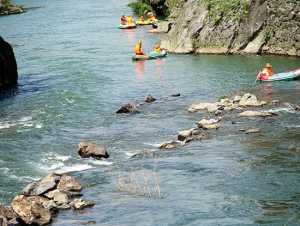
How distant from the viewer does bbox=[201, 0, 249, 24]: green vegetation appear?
119 ft

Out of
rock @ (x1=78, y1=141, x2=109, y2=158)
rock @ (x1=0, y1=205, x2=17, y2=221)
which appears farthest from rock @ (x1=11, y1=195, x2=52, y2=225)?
rock @ (x1=78, y1=141, x2=109, y2=158)

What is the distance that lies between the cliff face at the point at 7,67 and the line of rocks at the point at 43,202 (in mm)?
17472

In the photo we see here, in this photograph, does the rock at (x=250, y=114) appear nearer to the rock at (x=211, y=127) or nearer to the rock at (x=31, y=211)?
the rock at (x=211, y=127)

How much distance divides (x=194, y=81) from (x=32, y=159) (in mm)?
14537

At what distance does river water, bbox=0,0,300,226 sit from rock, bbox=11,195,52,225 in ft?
1.12

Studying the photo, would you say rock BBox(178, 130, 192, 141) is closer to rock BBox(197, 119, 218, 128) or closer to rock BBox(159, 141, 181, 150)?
rock BBox(159, 141, 181, 150)

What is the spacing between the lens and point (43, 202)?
1230 centimetres

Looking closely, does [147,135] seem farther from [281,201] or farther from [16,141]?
[281,201]

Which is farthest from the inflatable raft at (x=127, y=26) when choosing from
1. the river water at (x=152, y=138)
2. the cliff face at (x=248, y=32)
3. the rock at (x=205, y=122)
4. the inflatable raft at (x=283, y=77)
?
the rock at (x=205, y=122)

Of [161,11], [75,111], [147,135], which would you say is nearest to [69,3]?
[161,11]

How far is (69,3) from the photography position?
81.2 m

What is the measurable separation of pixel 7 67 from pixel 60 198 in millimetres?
19421

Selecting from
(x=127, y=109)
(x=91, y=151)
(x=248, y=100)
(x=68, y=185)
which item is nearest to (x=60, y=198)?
(x=68, y=185)

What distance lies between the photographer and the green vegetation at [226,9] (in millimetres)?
36219
